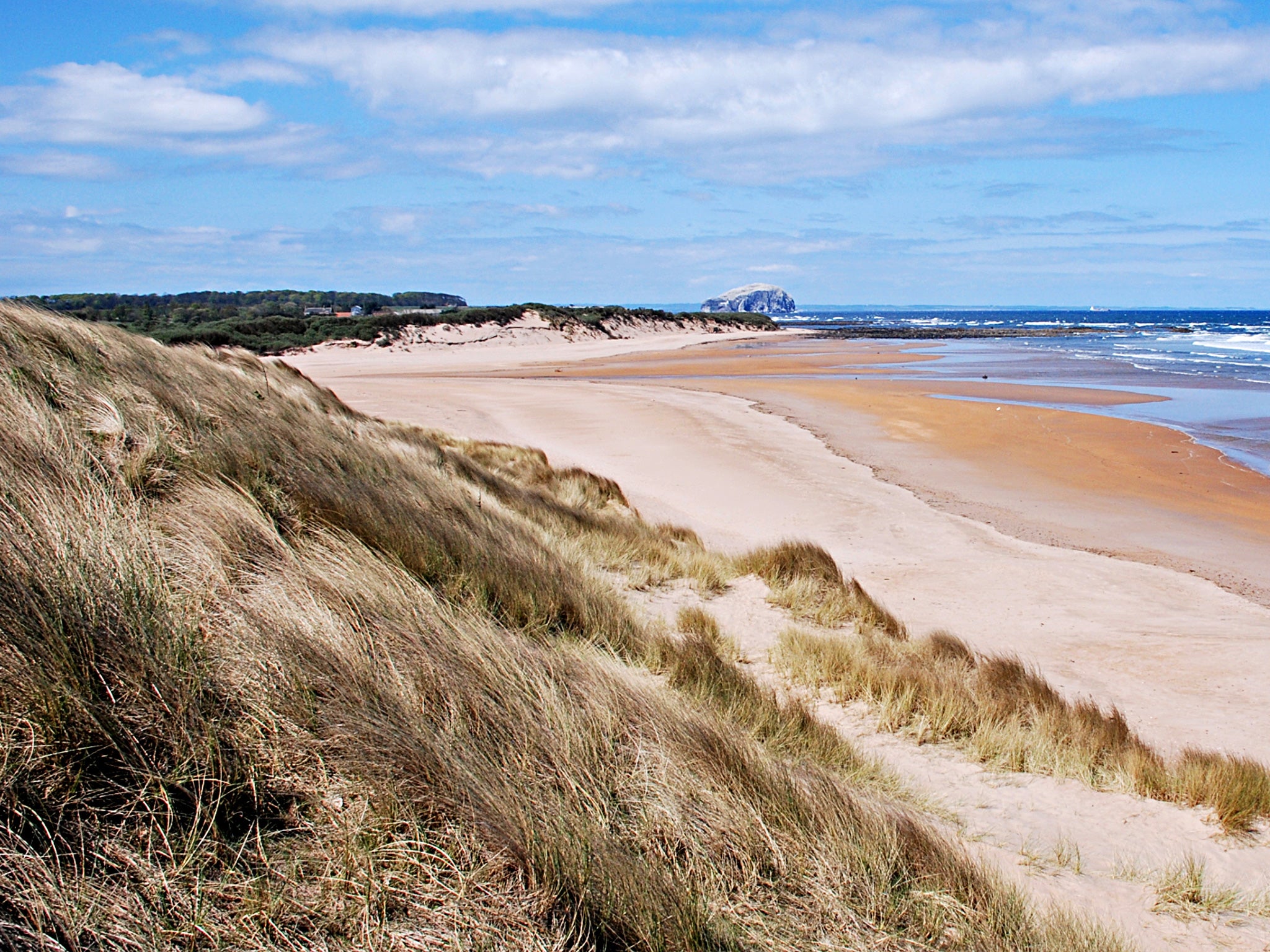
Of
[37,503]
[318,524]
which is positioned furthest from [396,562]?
[37,503]

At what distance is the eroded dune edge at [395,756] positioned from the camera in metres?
2.23

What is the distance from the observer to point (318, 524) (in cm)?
479

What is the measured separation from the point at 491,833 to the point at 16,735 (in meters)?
1.31

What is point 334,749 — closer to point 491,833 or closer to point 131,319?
point 491,833

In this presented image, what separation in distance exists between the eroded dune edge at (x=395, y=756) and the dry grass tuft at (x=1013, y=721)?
3 centimetres

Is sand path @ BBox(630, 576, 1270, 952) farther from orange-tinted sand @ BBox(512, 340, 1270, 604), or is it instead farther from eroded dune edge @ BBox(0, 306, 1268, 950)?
orange-tinted sand @ BBox(512, 340, 1270, 604)

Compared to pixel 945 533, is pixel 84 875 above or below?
above

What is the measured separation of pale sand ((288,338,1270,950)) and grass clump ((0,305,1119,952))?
33.0 inches

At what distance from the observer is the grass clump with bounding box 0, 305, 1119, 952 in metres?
2.20

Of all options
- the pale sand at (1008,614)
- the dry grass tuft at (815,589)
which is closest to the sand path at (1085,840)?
the pale sand at (1008,614)

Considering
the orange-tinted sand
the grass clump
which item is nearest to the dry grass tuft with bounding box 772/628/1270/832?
the grass clump

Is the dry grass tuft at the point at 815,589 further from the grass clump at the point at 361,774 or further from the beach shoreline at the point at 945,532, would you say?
the grass clump at the point at 361,774

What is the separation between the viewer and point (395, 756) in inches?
105

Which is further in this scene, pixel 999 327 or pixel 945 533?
pixel 999 327
